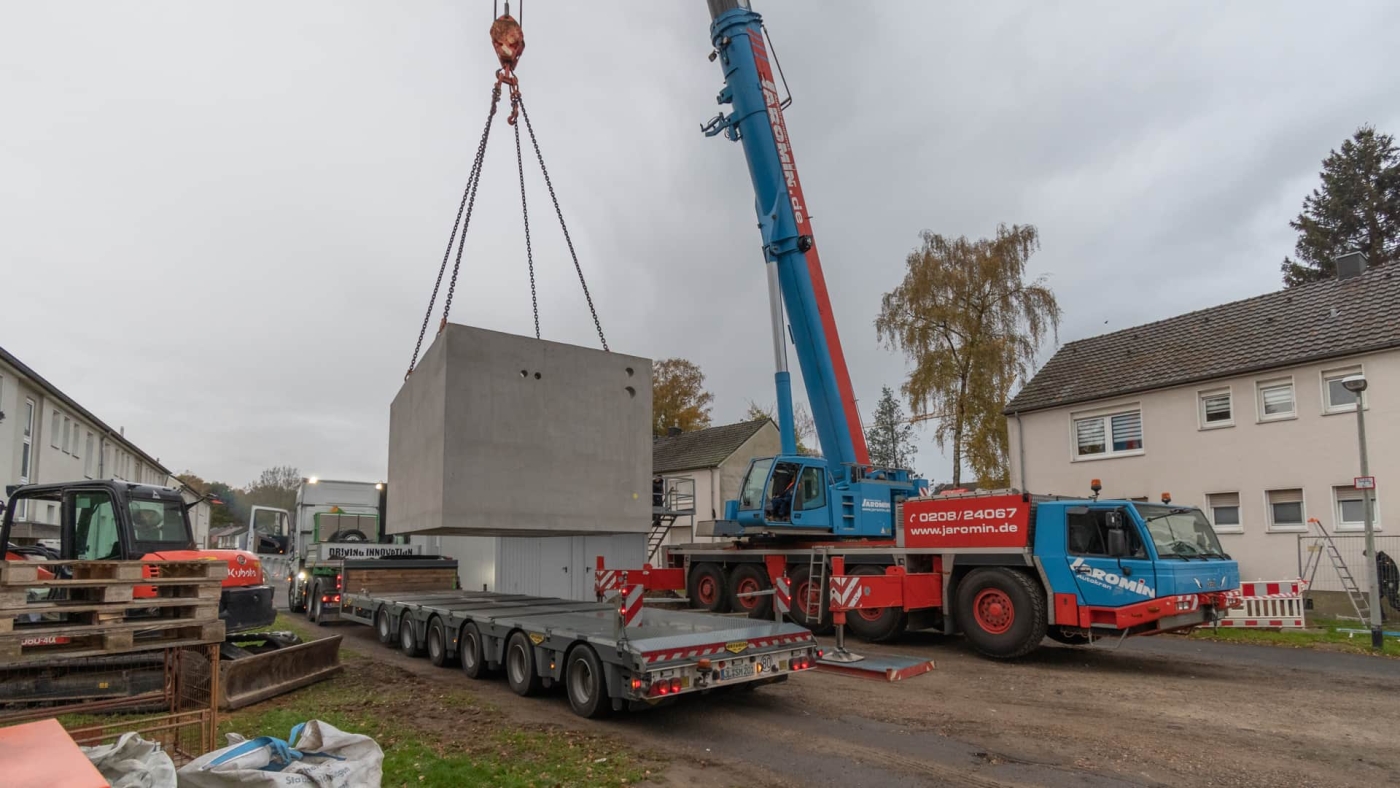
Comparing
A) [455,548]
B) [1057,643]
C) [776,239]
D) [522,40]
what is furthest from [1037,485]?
[522,40]

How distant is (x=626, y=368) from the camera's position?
7.91 m

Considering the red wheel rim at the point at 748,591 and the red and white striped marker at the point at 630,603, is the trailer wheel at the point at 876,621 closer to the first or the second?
the red wheel rim at the point at 748,591

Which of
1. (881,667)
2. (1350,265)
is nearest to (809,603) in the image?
(881,667)

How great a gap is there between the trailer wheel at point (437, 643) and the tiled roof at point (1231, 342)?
16.5 metres

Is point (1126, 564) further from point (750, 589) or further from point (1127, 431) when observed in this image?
point (1127, 431)

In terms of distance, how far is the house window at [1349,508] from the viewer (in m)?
15.9

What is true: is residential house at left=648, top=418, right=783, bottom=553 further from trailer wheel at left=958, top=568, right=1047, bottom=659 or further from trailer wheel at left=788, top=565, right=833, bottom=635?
trailer wheel at left=958, top=568, right=1047, bottom=659

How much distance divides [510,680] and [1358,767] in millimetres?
7511

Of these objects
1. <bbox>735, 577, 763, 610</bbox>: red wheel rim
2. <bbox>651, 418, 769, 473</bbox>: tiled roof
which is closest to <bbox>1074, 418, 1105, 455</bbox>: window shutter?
<bbox>735, 577, 763, 610</bbox>: red wheel rim

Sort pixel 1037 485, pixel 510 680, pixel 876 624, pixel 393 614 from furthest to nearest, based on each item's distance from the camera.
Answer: pixel 1037 485 → pixel 876 624 → pixel 393 614 → pixel 510 680

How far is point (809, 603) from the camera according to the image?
13570 mm

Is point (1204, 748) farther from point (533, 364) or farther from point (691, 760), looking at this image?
point (533, 364)

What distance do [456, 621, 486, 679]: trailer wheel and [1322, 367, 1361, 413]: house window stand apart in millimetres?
16329

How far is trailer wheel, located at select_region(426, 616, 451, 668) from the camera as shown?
1053 cm
